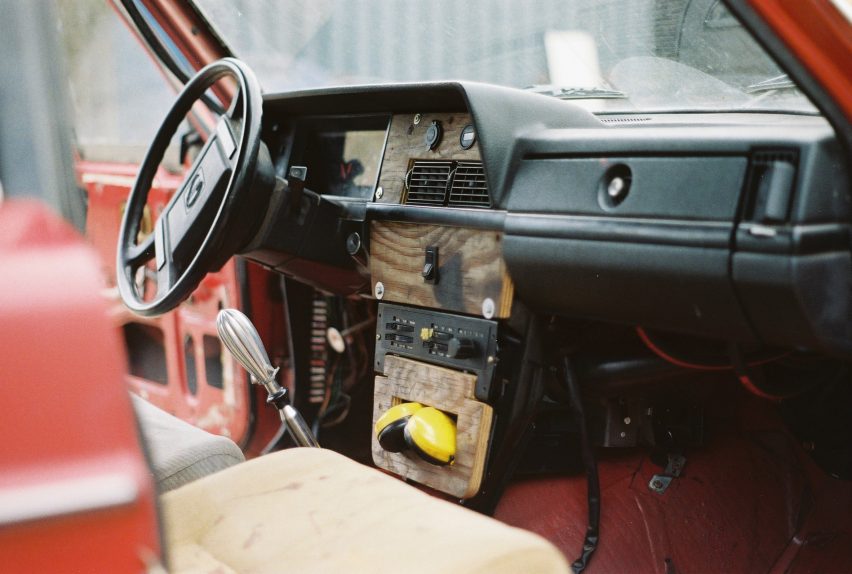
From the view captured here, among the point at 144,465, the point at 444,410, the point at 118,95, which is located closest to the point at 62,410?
the point at 144,465

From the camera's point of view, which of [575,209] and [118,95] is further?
[118,95]

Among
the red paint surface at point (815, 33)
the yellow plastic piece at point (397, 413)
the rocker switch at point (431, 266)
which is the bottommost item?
the yellow plastic piece at point (397, 413)

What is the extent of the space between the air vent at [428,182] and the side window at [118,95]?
927 millimetres

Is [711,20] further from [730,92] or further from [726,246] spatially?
[726,246]

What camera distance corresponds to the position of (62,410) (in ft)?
1.59

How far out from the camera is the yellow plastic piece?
1812 millimetres

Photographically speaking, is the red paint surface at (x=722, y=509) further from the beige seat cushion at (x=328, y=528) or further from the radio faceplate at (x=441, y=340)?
the beige seat cushion at (x=328, y=528)

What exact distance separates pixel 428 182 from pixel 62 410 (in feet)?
4.51

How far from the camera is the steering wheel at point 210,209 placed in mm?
1729

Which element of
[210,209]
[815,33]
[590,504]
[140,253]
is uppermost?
[815,33]

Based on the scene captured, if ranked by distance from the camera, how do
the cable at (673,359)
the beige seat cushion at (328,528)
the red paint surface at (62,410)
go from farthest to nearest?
1. the cable at (673,359)
2. the beige seat cushion at (328,528)
3. the red paint surface at (62,410)

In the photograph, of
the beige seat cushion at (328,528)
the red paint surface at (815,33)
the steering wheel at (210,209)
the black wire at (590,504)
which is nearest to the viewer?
the beige seat cushion at (328,528)

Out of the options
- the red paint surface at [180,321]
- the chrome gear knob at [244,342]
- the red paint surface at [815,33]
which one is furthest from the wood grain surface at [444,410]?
the red paint surface at [815,33]

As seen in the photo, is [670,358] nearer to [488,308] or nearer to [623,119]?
[488,308]
